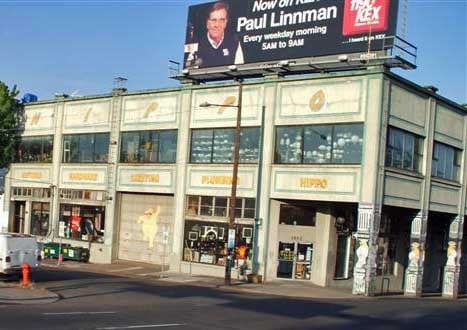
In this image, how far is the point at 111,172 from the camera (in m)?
42.2

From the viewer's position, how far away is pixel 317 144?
3312cm

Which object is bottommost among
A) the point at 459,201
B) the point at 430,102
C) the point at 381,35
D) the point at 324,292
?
the point at 324,292

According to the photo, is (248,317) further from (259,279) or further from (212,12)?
(212,12)

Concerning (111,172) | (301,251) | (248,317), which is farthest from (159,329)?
(111,172)

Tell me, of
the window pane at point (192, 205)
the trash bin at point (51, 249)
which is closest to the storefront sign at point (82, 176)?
the trash bin at point (51, 249)

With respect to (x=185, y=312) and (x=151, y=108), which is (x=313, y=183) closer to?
(x=151, y=108)

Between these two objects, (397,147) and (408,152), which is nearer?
(397,147)

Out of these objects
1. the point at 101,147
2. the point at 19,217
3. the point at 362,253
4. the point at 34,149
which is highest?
the point at 101,147

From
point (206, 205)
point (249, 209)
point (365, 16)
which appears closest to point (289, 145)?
point (249, 209)

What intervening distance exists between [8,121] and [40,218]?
724 centimetres

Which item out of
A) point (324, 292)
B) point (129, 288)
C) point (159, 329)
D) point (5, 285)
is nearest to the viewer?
point (159, 329)

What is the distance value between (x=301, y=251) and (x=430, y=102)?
10.1m

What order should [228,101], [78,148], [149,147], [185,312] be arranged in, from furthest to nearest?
[78,148]
[149,147]
[228,101]
[185,312]

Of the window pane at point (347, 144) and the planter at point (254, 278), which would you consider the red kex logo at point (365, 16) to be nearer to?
the window pane at point (347, 144)
